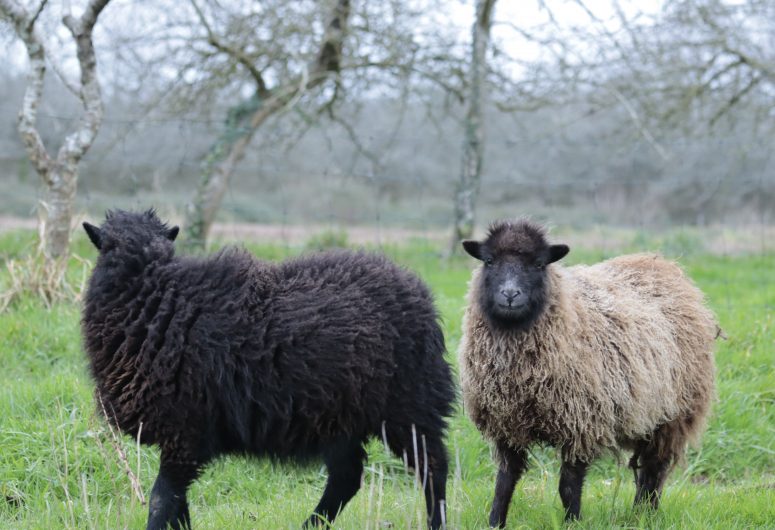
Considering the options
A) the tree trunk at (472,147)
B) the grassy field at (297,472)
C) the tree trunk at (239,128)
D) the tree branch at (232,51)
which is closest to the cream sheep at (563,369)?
the grassy field at (297,472)

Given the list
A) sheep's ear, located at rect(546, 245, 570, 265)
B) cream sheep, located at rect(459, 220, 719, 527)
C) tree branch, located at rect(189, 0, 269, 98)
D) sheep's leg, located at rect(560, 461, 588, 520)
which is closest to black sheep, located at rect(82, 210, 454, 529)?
cream sheep, located at rect(459, 220, 719, 527)

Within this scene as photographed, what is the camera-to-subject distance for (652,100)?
14039 mm

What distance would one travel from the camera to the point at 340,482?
464cm

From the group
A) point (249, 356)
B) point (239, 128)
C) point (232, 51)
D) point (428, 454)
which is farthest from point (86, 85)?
point (428, 454)

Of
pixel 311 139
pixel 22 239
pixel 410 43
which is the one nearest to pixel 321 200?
pixel 311 139

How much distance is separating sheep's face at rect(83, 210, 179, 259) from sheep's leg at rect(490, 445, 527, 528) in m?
2.37

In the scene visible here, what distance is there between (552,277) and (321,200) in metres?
18.2

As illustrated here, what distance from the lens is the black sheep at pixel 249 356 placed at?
3977mm

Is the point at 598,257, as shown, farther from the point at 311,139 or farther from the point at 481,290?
the point at 311,139

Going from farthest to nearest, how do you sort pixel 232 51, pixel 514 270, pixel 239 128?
pixel 239 128 → pixel 232 51 → pixel 514 270

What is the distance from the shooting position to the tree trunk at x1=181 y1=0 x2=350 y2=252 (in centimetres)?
1213

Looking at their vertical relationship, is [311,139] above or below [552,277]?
above

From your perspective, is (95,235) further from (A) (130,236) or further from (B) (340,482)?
(B) (340,482)

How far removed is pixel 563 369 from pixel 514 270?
0.66 metres
